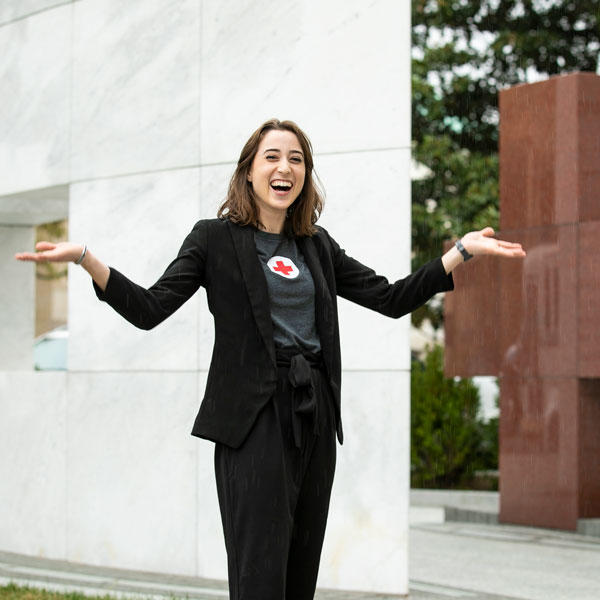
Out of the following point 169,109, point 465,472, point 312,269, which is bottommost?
point 465,472

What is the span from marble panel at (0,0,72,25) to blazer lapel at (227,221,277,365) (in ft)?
16.2

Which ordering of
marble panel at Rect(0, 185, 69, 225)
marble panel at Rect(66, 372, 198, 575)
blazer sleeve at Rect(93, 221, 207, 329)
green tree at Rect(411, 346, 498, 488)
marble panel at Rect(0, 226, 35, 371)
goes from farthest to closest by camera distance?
1. green tree at Rect(411, 346, 498, 488)
2. marble panel at Rect(0, 226, 35, 371)
3. marble panel at Rect(0, 185, 69, 225)
4. marble panel at Rect(66, 372, 198, 575)
5. blazer sleeve at Rect(93, 221, 207, 329)

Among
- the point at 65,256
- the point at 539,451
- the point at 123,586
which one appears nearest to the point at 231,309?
the point at 65,256

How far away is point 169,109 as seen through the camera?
7.36 m

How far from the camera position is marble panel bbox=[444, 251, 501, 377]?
1109 cm

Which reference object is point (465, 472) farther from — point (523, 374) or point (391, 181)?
point (391, 181)

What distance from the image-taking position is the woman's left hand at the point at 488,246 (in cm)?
358

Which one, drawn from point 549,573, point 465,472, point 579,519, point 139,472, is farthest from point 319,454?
point 465,472

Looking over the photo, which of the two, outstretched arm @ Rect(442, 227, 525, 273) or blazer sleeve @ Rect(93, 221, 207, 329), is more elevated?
outstretched arm @ Rect(442, 227, 525, 273)

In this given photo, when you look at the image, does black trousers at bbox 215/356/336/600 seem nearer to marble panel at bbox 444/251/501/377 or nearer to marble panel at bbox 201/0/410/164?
marble panel at bbox 201/0/410/164

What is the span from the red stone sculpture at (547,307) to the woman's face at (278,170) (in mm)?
7049

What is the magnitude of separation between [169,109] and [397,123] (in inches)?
61.1

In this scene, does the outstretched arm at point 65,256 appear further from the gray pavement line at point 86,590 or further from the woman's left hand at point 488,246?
the gray pavement line at point 86,590

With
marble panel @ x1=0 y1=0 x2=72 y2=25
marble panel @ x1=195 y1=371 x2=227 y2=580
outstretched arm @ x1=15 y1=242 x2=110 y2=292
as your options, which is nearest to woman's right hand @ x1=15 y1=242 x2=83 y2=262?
outstretched arm @ x1=15 y1=242 x2=110 y2=292
